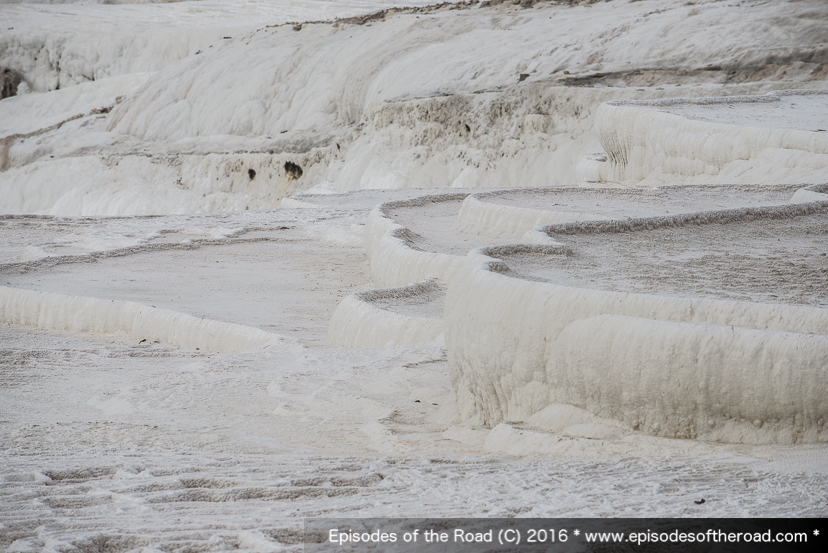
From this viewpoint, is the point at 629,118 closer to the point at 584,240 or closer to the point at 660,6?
the point at 584,240

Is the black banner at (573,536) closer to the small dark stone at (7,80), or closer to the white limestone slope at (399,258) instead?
the white limestone slope at (399,258)

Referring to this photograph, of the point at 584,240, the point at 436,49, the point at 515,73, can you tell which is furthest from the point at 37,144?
the point at 584,240

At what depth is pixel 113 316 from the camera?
9.33 meters

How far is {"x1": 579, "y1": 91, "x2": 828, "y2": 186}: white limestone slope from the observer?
1092 cm

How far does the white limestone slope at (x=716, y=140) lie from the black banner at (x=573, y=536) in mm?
8160

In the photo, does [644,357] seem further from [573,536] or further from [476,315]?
[573,536]

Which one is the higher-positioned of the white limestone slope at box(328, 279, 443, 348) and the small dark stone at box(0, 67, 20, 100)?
the small dark stone at box(0, 67, 20, 100)

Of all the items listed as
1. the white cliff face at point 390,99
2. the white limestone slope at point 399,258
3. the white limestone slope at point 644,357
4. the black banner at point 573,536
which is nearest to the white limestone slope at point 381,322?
the white limestone slope at point 399,258

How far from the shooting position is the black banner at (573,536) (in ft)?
9.27

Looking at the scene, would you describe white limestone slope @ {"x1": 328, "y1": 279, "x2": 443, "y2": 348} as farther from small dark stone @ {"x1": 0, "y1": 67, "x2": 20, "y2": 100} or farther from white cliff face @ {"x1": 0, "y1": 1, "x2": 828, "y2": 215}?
small dark stone @ {"x1": 0, "y1": 67, "x2": 20, "y2": 100}

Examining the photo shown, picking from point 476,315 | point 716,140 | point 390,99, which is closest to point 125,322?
point 476,315

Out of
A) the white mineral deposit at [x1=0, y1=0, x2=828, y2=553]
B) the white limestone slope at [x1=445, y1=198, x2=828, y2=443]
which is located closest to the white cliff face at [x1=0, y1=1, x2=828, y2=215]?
the white mineral deposit at [x1=0, y1=0, x2=828, y2=553]

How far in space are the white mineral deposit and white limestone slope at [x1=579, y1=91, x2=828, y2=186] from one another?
40 millimetres

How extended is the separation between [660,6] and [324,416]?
766 inches
